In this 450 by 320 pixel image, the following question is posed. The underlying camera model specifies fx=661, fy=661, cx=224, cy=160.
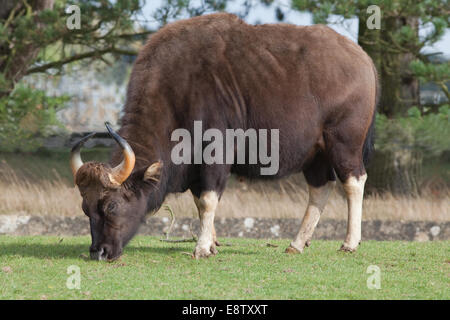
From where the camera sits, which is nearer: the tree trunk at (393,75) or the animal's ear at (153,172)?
the animal's ear at (153,172)

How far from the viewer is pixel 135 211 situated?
6.91 metres

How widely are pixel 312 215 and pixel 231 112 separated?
173cm

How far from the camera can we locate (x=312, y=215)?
8227 millimetres

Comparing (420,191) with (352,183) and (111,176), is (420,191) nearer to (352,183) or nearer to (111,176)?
(352,183)

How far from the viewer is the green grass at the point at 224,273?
546 centimetres

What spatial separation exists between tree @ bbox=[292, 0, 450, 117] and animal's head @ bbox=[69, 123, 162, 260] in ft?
20.9

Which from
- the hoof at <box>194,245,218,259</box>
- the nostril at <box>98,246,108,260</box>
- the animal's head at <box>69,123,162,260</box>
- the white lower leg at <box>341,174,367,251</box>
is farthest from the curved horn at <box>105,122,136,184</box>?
the white lower leg at <box>341,174,367,251</box>

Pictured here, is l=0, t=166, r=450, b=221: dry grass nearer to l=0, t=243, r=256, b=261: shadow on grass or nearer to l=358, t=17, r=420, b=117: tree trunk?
l=358, t=17, r=420, b=117: tree trunk

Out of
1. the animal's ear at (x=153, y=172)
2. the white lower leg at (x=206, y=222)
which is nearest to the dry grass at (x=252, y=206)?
the white lower leg at (x=206, y=222)

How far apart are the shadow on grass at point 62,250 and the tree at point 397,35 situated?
560 cm

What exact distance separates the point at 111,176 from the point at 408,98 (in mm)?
9353

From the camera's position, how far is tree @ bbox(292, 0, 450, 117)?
1184cm

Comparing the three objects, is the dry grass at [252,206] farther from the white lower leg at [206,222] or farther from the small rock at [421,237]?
the white lower leg at [206,222]

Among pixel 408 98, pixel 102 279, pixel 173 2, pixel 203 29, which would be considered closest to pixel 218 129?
pixel 203 29
